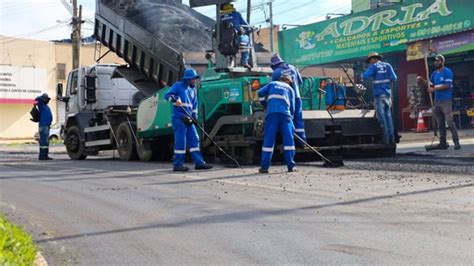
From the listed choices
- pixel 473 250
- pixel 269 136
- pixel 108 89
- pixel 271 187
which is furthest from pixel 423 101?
pixel 473 250

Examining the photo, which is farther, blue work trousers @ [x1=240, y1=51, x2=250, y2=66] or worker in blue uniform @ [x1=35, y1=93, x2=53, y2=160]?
worker in blue uniform @ [x1=35, y1=93, x2=53, y2=160]

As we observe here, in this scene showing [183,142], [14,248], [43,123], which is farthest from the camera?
[43,123]

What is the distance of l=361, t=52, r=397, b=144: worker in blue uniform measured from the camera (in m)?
11.6

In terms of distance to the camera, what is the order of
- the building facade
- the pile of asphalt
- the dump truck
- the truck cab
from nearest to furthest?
the dump truck < the pile of asphalt < the truck cab < the building facade

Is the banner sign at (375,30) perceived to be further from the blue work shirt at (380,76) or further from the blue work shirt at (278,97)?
the blue work shirt at (278,97)

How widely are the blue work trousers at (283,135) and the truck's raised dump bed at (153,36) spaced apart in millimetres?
3352

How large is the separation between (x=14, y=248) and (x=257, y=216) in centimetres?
241

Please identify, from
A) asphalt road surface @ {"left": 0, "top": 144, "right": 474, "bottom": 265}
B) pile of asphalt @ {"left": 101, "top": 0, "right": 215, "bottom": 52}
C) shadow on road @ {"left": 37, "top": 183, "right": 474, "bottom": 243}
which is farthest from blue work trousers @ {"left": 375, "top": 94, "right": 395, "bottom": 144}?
shadow on road @ {"left": 37, "top": 183, "right": 474, "bottom": 243}

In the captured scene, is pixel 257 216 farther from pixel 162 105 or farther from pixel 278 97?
pixel 162 105

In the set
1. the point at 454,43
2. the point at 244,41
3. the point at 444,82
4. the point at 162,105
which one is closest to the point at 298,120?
the point at 244,41

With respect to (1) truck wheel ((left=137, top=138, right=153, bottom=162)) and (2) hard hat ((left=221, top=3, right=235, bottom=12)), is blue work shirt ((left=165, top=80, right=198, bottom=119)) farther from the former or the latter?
(1) truck wheel ((left=137, top=138, right=153, bottom=162))

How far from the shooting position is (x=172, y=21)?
13156 millimetres

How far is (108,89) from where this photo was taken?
15.6 m

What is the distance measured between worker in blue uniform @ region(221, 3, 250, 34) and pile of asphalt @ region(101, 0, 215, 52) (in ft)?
2.33
